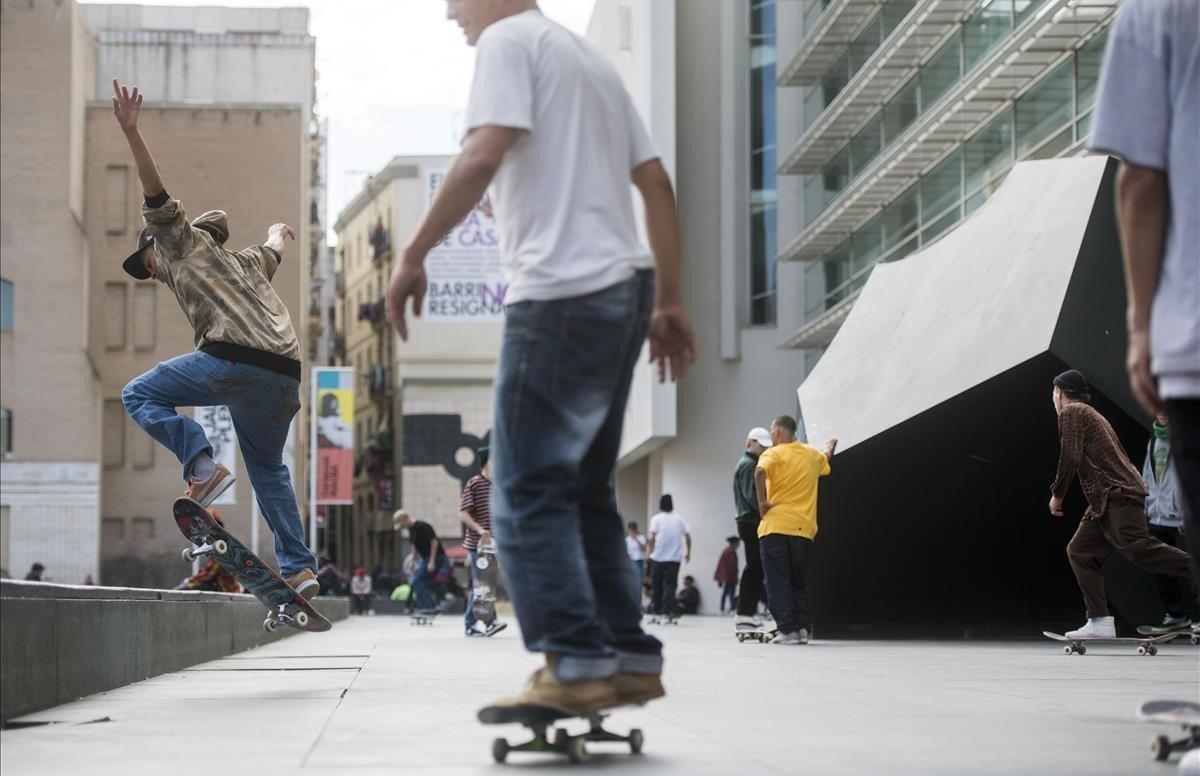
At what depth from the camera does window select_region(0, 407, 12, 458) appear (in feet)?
184

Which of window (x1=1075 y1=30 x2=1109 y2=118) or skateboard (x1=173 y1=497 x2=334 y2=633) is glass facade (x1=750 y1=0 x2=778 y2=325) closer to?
window (x1=1075 y1=30 x2=1109 y2=118)

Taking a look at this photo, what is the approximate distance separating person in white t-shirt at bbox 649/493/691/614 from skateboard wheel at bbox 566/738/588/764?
1940 cm

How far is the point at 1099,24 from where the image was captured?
78.5ft

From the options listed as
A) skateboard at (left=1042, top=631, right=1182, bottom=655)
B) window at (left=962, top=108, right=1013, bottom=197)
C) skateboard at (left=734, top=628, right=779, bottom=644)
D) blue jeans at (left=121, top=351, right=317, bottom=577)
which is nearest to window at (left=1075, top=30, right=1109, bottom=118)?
window at (left=962, top=108, right=1013, bottom=197)

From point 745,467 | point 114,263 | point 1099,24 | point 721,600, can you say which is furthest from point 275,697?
point 114,263

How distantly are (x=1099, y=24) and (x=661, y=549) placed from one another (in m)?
Result: 9.55

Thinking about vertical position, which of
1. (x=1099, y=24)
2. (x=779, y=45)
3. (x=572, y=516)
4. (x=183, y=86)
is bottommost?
(x=572, y=516)

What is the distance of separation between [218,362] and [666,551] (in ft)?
56.7

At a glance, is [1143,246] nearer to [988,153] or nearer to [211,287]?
[211,287]

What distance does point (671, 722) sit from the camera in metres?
5.24

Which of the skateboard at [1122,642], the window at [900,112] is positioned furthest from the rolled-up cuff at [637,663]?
the window at [900,112]

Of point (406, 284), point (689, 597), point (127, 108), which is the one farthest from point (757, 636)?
point (689, 597)

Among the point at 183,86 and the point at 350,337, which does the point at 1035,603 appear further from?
the point at 350,337

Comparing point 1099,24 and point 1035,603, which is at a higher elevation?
point 1099,24
